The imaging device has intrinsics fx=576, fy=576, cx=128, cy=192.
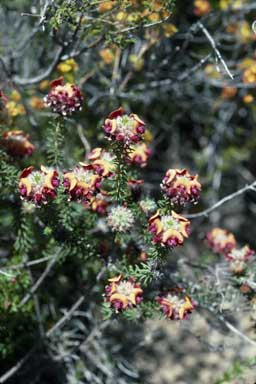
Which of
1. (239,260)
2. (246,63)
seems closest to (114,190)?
(239,260)

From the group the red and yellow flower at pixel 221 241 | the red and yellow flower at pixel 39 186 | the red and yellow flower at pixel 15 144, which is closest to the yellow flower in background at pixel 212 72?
the red and yellow flower at pixel 221 241

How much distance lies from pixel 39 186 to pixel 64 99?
347 millimetres

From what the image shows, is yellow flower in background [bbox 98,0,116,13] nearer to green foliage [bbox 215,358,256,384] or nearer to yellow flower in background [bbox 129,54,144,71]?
yellow flower in background [bbox 129,54,144,71]

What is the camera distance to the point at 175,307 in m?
1.90

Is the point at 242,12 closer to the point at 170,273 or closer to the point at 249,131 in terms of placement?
the point at 249,131

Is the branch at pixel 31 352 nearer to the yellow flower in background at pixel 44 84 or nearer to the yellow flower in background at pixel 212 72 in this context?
the yellow flower in background at pixel 44 84

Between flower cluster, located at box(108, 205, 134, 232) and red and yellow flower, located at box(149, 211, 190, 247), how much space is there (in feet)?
0.65

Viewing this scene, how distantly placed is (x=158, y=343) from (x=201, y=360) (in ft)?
0.83

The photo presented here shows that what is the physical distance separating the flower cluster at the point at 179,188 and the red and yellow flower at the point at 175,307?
1.40ft

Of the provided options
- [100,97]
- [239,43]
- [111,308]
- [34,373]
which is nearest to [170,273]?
[111,308]

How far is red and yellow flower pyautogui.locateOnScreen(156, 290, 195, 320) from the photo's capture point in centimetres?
187

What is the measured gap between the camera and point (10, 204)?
7.25ft

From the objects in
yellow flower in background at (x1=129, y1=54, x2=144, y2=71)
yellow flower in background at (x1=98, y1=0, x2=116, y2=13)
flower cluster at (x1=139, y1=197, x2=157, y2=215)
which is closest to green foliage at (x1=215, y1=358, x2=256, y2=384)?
flower cluster at (x1=139, y1=197, x2=157, y2=215)

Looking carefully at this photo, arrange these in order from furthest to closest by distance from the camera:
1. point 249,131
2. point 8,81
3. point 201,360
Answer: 1. point 249,131
2. point 201,360
3. point 8,81
